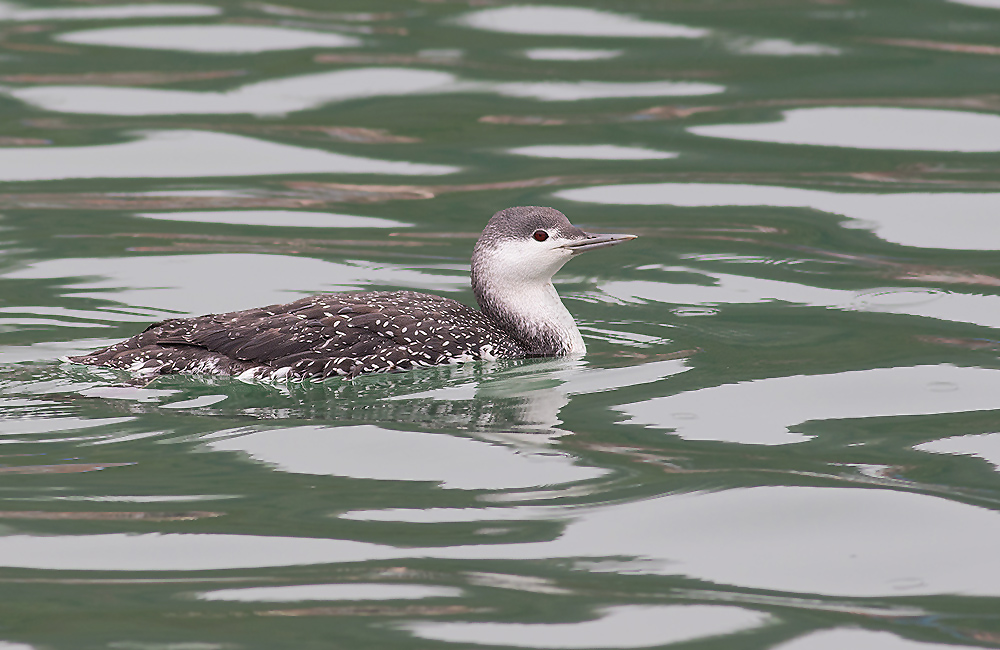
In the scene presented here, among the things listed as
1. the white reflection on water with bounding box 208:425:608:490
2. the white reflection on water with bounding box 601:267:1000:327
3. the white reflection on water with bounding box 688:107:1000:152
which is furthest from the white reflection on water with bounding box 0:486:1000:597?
the white reflection on water with bounding box 688:107:1000:152

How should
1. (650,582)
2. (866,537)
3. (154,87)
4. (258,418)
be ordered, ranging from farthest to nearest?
(154,87) → (258,418) → (866,537) → (650,582)

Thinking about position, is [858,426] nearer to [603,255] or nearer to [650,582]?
[650,582]

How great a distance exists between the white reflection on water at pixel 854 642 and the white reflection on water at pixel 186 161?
7927 millimetres

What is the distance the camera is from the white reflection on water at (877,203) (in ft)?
36.8

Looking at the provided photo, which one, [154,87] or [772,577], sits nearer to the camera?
[772,577]

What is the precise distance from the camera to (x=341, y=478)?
21.6ft

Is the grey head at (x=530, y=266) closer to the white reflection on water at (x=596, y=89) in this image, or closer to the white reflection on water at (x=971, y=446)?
the white reflection on water at (x=971, y=446)

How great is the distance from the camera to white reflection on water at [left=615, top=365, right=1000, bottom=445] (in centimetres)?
742

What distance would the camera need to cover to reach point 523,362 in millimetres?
8758

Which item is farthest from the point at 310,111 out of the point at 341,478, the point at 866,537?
the point at 866,537

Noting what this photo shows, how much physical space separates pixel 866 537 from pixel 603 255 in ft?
18.3

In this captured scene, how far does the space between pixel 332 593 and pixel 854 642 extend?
1737mm

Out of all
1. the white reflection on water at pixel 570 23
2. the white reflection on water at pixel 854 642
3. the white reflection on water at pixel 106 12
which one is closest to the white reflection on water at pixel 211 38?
the white reflection on water at pixel 106 12

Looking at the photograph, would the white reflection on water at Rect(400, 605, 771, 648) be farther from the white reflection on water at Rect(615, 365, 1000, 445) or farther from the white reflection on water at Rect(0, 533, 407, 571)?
the white reflection on water at Rect(615, 365, 1000, 445)
